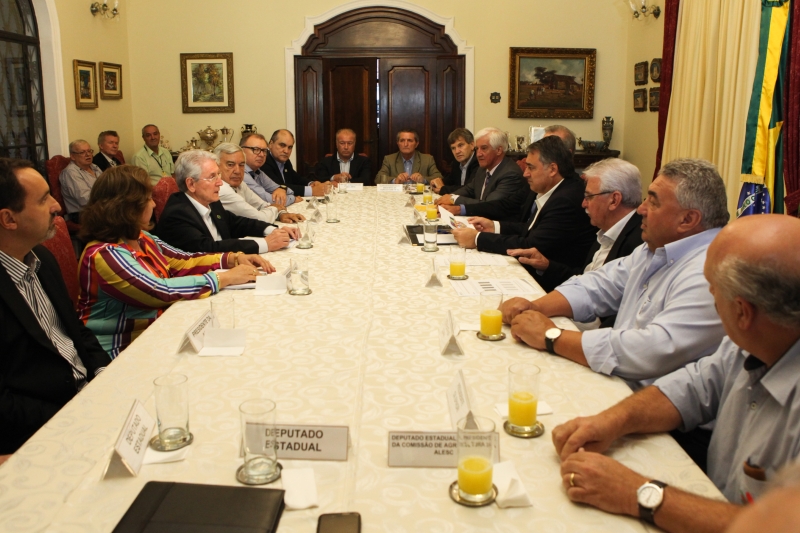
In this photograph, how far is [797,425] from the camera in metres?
1.43

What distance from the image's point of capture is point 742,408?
161cm

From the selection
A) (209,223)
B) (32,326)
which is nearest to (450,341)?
(32,326)

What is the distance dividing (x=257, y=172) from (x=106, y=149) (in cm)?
266

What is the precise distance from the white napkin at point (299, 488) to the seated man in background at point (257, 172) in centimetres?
463

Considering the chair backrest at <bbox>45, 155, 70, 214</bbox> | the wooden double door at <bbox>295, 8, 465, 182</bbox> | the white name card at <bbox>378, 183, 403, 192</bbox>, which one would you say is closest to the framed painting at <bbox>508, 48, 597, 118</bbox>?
the wooden double door at <bbox>295, 8, 465, 182</bbox>

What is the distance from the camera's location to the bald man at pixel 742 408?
51.2 inches

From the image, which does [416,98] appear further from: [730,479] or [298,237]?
[730,479]

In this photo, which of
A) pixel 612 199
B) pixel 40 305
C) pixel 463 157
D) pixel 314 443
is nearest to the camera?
pixel 314 443

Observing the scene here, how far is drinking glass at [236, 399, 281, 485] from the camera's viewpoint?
1354 mm

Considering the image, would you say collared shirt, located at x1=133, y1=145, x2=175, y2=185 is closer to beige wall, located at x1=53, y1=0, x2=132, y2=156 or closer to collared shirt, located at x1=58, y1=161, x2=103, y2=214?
beige wall, located at x1=53, y1=0, x2=132, y2=156

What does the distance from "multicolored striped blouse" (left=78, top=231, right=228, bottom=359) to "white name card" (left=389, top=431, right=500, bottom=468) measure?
61.8 inches

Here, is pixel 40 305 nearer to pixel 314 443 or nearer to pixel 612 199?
pixel 314 443

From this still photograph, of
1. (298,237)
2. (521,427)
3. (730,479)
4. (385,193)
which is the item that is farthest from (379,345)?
(385,193)

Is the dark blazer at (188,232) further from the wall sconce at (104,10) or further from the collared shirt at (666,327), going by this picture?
the wall sconce at (104,10)
